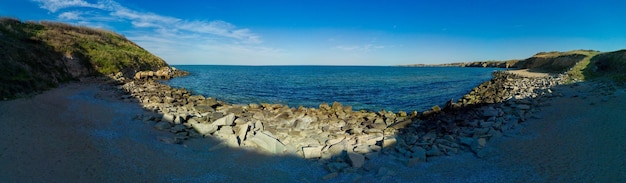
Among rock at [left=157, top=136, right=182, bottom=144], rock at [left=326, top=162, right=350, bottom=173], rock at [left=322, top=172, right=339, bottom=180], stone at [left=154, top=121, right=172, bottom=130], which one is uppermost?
stone at [left=154, top=121, right=172, bottom=130]

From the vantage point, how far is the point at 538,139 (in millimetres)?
12375

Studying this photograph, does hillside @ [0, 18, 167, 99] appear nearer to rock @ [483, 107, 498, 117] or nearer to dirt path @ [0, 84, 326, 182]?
dirt path @ [0, 84, 326, 182]

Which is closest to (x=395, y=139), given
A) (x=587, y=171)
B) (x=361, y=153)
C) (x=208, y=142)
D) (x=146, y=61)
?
(x=361, y=153)

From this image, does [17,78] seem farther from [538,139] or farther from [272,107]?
[538,139]

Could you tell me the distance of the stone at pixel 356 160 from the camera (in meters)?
10.8

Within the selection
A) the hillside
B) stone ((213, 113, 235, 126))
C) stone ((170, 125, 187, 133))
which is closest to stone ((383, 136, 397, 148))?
stone ((213, 113, 235, 126))

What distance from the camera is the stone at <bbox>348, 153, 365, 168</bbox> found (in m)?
10.8

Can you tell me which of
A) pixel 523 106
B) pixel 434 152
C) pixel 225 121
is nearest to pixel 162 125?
pixel 225 121

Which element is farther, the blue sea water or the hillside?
the blue sea water

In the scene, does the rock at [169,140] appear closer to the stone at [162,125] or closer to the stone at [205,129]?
the stone at [205,129]

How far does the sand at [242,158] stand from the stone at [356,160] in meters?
0.48

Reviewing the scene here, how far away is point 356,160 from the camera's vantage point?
10961 millimetres

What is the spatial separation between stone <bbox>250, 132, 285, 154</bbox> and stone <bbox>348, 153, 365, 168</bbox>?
307cm

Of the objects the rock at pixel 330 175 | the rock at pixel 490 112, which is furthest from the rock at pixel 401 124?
the rock at pixel 330 175
